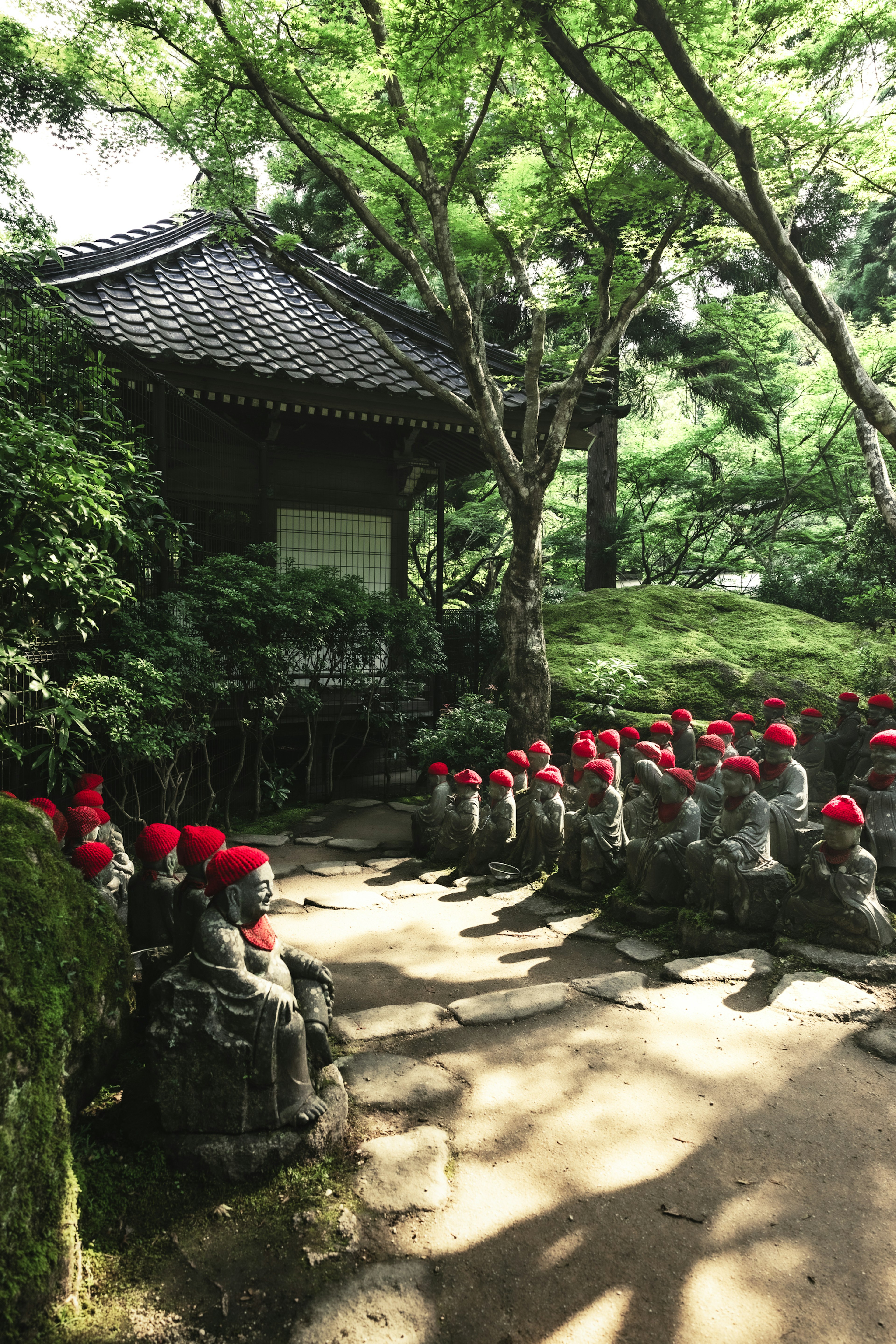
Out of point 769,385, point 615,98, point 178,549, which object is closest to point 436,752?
point 178,549

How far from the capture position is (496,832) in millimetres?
7410

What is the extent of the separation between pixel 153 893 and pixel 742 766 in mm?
3980

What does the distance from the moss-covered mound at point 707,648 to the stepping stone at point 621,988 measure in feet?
17.6

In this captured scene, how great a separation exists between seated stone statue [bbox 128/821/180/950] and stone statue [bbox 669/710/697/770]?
5.76m

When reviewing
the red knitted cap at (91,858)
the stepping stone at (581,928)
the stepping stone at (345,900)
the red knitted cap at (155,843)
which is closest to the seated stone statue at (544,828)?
the stepping stone at (581,928)

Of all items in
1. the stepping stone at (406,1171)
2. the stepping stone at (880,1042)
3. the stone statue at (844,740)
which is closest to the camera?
the stepping stone at (406,1171)

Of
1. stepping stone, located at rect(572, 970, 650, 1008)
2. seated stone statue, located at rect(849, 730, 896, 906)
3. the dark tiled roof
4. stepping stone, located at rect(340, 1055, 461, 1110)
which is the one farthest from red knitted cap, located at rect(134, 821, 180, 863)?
the dark tiled roof

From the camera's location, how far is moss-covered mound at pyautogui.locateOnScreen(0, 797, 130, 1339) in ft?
7.66

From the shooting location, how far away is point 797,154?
349 inches

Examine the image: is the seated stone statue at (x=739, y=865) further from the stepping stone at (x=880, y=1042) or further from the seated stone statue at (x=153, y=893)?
the seated stone statue at (x=153, y=893)

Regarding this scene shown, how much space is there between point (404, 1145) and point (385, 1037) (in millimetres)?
977

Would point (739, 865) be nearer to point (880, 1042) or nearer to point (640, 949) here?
point (640, 949)

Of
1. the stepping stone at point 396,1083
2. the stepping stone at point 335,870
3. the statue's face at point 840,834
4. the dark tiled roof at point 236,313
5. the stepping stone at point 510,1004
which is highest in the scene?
the dark tiled roof at point 236,313

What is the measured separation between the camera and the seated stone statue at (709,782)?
6.42 meters
